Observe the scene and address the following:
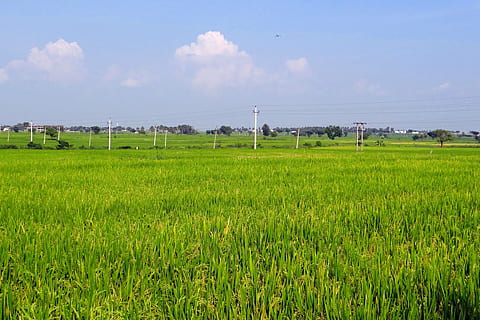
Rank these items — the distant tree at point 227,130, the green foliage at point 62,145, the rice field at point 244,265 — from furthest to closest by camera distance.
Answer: the distant tree at point 227,130, the green foliage at point 62,145, the rice field at point 244,265

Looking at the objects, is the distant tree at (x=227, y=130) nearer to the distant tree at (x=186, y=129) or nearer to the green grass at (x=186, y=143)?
the distant tree at (x=186, y=129)

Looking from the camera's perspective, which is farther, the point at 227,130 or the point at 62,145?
the point at 227,130

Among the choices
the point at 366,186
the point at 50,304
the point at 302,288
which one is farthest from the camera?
the point at 366,186

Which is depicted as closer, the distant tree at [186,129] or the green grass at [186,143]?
the green grass at [186,143]

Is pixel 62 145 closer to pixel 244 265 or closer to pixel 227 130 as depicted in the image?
pixel 244 265

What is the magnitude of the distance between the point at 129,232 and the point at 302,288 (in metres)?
1.88

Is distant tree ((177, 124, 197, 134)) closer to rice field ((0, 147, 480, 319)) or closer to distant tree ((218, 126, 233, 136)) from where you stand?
distant tree ((218, 126, 233, 136))

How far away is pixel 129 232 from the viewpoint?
3.39m

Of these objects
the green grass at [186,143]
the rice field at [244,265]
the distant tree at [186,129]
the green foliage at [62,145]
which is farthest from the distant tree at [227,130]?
the rice field at [244,265]

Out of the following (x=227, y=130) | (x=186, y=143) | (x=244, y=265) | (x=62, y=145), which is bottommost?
(x=244, y=265)

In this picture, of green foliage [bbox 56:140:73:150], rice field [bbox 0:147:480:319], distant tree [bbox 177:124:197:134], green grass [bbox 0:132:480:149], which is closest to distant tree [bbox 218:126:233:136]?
distant tree [bbox 177:124:197:134]

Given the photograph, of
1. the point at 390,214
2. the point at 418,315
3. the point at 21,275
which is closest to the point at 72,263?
the point at 21,275

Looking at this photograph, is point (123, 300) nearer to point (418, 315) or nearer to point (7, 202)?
point (418, 315)

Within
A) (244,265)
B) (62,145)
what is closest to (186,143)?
(62,145)
